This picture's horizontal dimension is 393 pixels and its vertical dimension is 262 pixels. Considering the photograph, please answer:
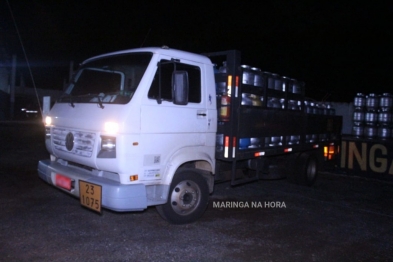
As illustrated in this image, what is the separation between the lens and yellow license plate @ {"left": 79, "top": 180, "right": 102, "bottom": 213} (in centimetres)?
452

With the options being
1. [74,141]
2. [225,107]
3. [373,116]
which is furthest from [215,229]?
[373,116]

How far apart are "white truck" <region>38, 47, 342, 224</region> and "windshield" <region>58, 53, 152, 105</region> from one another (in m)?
0.02

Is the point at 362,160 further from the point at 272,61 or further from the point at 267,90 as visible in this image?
the point at 272,61

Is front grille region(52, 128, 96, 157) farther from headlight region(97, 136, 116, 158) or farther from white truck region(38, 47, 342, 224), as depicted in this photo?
headlight region(97, 136, 116, 158)

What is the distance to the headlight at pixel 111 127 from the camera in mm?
4520

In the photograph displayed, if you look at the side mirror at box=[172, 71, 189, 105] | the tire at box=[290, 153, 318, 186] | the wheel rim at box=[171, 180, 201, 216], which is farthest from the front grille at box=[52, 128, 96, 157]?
the tire at box=[290, 153, 318, 186]

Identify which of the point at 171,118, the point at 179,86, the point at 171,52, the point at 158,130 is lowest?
the point at 158,130

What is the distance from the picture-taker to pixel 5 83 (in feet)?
101

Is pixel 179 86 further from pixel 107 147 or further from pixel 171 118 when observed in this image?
pixel 107 147

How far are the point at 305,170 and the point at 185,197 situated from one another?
12.7 ft

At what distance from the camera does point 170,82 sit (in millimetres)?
5086

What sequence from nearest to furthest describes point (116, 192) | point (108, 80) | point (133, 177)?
point (116, 192) → point (133, 177) → point (108, 80)

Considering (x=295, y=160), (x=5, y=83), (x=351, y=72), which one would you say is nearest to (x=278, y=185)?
(x=295, y=160)

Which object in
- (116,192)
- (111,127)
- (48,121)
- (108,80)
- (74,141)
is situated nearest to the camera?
(116,192)
